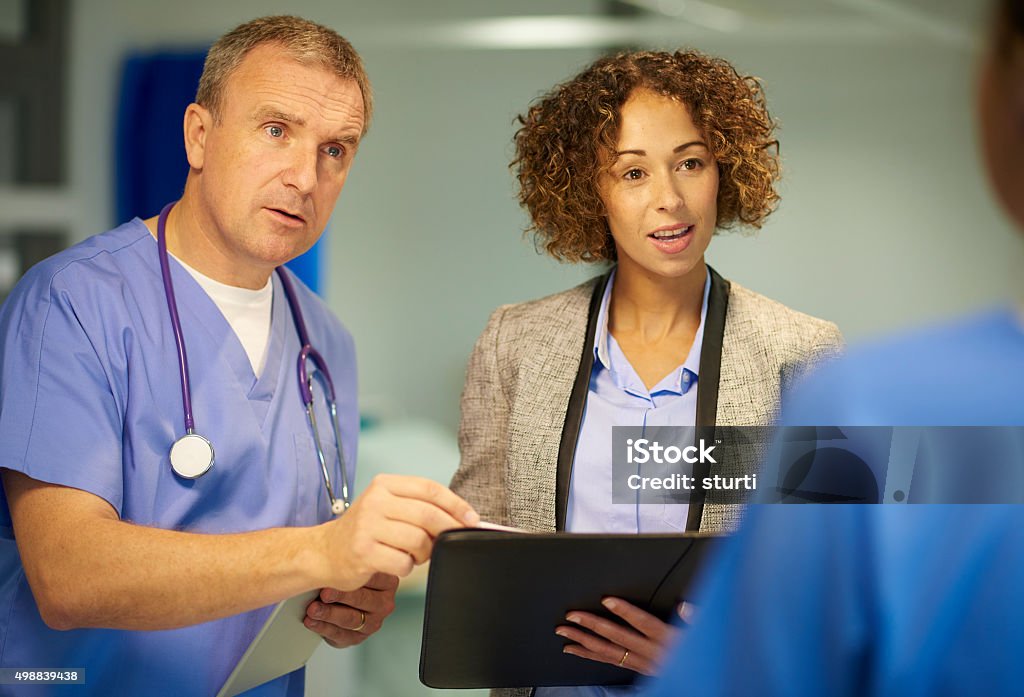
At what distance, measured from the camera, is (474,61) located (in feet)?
7.61

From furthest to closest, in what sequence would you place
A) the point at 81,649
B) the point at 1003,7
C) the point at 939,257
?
1. the point at 939,257
2. the point at 81,649
3. the point at 1003,7

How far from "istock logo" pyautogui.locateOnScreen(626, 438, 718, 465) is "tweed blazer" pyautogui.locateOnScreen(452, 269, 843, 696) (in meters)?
0.03

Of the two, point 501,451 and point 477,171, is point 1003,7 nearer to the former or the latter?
point 501,451

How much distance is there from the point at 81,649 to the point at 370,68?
163 cm

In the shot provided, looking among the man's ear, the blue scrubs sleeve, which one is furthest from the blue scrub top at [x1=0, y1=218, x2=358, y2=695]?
the man's ear

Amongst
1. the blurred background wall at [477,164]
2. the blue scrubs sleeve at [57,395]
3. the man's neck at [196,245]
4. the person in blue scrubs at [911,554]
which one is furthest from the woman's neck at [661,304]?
the person in blue scrubs at [911,554]

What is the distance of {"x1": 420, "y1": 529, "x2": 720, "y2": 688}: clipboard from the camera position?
0.87 m

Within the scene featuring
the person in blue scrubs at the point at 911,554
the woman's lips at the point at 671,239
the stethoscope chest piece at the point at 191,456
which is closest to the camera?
the person in blue scrubs at the point at 911,554

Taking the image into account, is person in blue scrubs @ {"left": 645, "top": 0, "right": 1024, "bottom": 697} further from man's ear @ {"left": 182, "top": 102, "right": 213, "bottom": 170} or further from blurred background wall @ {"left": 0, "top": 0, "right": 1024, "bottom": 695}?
blurred background wall @ {"left": 0, "top": 0, "right": 1024, "bottom": 695}

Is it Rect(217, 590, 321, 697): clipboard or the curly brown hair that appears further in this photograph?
the curly brown hair

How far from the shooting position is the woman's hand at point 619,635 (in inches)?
37.4

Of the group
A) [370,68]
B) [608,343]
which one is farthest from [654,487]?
[370,68]

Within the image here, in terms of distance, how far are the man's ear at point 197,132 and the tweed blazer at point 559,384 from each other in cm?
44

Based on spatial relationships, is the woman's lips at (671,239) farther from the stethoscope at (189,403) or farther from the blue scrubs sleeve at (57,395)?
the blue scrubs sleeve at (57,395)
